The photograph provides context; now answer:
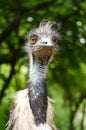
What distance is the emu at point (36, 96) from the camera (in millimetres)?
6445

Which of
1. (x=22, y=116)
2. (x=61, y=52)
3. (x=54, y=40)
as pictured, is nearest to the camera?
(x=22, y=116)

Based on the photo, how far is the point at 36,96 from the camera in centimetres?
653

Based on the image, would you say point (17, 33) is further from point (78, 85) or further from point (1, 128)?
point (1, 128)

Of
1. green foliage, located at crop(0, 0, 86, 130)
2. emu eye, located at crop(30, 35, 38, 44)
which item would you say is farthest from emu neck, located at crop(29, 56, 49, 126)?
green foliage, located at crop(0, 0, 86, 130)

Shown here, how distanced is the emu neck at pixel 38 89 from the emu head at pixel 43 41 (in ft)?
0.22

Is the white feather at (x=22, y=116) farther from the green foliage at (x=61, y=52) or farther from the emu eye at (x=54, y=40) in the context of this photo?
the green foliage at (x=61, y=52)

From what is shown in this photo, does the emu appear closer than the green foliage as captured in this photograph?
Yes

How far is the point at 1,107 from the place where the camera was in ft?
31.9

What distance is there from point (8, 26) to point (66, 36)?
4.06ft

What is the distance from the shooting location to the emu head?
6.44m

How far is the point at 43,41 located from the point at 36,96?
46 cm

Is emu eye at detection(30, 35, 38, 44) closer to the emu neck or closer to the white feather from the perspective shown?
the emu neck

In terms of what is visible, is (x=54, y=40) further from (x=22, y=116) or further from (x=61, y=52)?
(x=61, y=52)

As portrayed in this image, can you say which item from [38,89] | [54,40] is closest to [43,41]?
[54,40]
